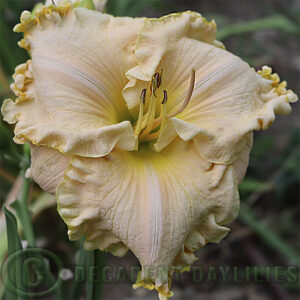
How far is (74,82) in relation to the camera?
0.59 metres

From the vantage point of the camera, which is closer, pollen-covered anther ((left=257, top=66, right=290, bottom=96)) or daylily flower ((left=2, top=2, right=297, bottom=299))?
daylily flower ((left=2, top=2, right=297, bottom=299))

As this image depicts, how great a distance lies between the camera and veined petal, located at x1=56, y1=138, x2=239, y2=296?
1.79 feet

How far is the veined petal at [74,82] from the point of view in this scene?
0.55m

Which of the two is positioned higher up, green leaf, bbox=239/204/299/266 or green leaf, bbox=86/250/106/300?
green leaf, bbox=86/250/106/300

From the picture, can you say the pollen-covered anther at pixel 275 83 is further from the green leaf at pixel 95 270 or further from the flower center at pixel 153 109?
the green leaf at pixel 95 270

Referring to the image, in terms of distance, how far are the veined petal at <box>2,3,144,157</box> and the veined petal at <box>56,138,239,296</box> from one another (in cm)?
4

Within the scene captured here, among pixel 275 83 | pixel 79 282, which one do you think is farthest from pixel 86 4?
pixel 79 282

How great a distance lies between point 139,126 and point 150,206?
14 centimetres

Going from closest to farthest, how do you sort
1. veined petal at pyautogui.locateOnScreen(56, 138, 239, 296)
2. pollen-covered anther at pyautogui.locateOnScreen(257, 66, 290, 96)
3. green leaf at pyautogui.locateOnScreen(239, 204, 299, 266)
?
veined petal at pyautogui.locateOnScreen(56, 138, 239, 296) < pollen-covered anther at pyautogui.locateOnScreen(257, 66, 290, 96) < green leaf at pyautogui.locateOnScreen(239, 204, 299, 266)

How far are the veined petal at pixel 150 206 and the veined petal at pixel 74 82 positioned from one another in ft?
0.14

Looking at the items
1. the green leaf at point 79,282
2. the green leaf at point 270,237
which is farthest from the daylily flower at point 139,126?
the green leaf at point 270,237

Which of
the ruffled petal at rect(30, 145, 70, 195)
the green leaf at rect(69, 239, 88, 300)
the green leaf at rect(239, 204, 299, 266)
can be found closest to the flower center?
the ruffled petal at rect(30, 145, 70, 195)

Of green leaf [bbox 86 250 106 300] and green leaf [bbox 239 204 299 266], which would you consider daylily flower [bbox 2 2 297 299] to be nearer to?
green leaf [bbox 86 250 106 300]

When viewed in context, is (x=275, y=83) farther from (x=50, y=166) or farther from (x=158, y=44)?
(x=50, y=166)
